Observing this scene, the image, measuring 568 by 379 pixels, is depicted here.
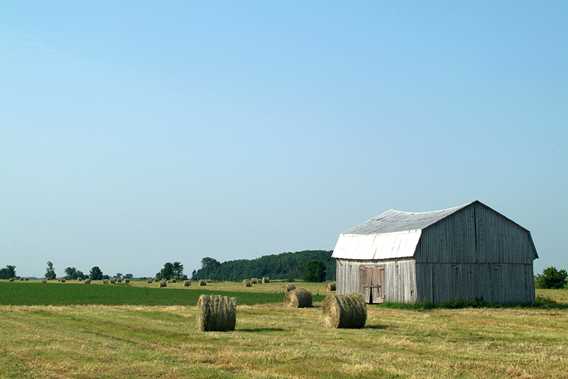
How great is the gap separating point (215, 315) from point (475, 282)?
2182 centimetres

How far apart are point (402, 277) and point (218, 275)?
136m

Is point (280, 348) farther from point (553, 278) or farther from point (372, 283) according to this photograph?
point (553, 278)

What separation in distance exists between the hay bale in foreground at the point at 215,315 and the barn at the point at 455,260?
18.1 metres

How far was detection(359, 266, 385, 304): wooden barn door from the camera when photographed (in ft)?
147

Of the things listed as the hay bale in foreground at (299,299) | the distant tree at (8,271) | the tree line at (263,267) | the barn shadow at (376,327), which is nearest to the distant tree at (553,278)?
the hay bale in foreground at (299,299)

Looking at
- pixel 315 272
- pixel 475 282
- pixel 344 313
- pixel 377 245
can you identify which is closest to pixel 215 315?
pixel 344 313

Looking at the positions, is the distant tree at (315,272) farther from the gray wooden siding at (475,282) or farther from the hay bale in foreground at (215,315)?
the hay bale in foreground at (215,315)

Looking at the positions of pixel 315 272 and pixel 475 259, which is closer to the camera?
pixel 475 259

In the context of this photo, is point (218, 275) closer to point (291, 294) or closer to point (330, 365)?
point (291, 294)

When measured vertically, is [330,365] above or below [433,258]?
below

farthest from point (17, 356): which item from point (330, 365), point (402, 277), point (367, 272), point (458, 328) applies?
point (367, 272)

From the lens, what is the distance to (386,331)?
2477cm

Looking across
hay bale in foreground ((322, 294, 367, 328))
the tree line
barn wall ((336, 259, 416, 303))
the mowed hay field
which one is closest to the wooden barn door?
barn wall ((336, 259, 416, 303))

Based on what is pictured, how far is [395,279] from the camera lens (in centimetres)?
4350
